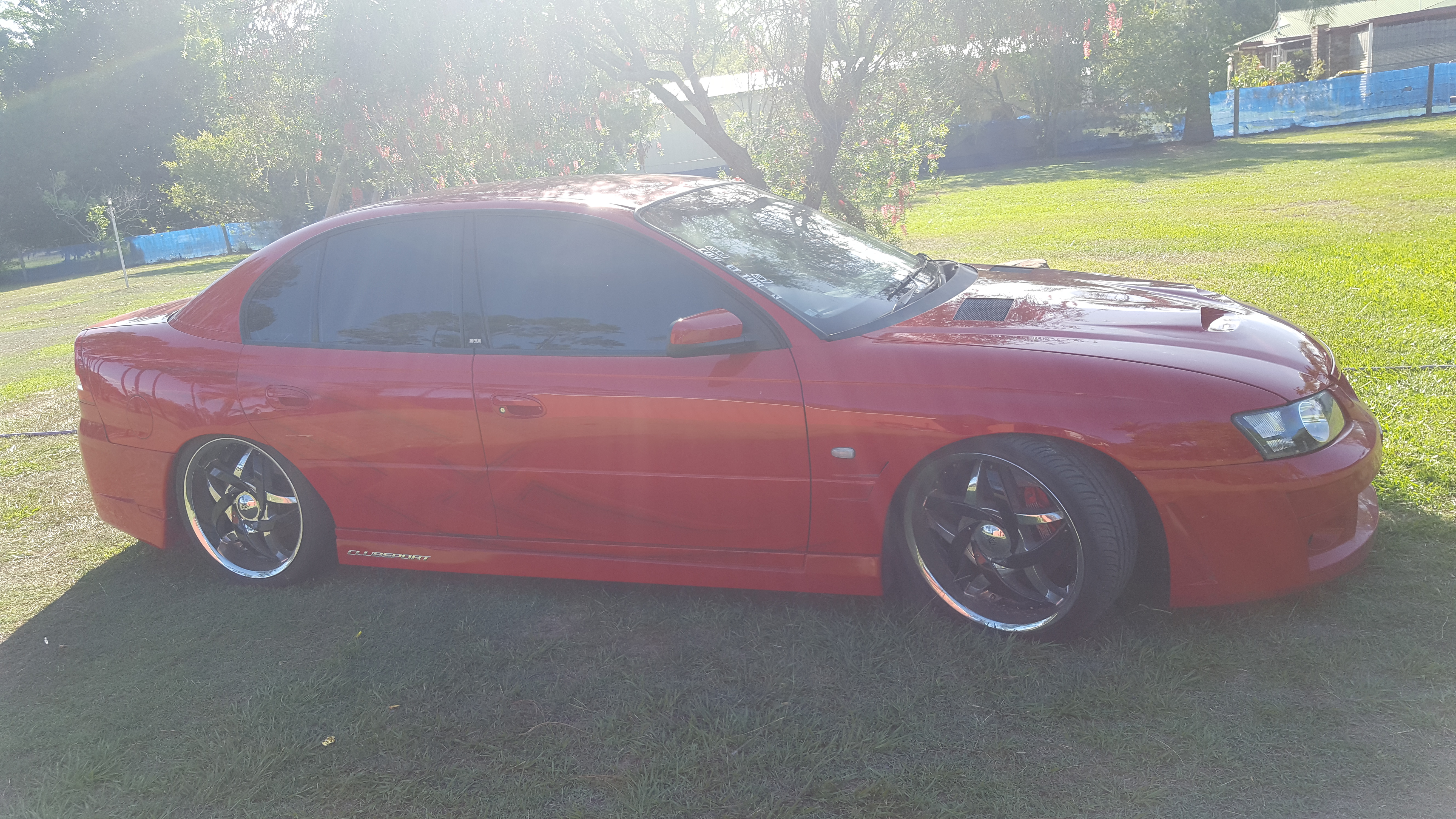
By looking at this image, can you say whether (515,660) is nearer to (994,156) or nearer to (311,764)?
(311,764)

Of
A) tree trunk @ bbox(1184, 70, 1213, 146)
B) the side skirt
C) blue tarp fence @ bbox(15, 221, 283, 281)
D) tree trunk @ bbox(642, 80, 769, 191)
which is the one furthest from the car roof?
blue tarp fence @ bbox(15, 221, 283, 281)

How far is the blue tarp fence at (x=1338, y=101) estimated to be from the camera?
28.8 metres

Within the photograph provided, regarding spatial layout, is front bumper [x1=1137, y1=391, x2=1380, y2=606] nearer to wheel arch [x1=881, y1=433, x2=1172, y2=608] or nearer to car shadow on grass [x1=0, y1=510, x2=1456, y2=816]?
wheel arch [x1=881, y1=433, x2=1172, y2=608]

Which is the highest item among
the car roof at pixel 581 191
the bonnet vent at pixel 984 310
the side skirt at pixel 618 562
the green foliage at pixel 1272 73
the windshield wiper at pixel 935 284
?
the green foliage at pixel 1272 73

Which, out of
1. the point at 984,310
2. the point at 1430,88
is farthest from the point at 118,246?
the point at 1430,88

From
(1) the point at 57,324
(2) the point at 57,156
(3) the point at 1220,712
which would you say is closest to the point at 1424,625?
(3) the point at 1220,712

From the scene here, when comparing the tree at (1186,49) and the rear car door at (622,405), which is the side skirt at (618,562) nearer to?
the rear car door at (622,405)

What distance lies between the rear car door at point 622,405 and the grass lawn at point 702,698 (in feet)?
1.29

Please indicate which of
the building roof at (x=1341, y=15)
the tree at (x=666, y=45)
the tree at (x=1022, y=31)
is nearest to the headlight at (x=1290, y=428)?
the tree at (x=1022, y=31)

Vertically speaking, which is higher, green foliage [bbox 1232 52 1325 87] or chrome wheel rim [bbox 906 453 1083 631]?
green foliage [bbox 1232 52 1325 87]

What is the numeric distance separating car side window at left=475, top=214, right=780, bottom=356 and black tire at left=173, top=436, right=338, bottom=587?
112 cm

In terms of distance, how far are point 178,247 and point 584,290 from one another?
39.6 metres

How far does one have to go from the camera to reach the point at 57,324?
57.3 feet

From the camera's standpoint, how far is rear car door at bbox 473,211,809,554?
10.8ft
